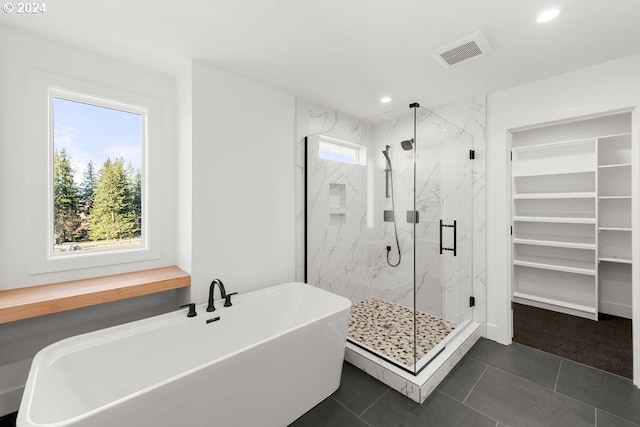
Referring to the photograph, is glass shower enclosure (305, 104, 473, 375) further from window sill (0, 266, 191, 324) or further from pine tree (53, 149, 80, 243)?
pine tree (53, 149, 80, 243)

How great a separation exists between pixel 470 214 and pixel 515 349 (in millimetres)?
1324

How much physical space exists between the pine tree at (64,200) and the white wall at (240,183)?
0.87 metres

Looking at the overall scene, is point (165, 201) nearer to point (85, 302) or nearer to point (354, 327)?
point (85, 302)

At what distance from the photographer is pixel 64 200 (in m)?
2.04

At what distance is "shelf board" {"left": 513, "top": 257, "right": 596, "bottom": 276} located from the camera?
3227 mm

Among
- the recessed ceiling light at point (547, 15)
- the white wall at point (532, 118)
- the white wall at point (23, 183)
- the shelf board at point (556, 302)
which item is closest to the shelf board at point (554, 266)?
the shelf board at point (556, 302)

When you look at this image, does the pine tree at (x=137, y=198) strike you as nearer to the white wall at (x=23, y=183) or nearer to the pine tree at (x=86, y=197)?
the pine tree at (x=86, y=197)

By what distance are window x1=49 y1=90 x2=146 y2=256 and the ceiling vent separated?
7.94ft

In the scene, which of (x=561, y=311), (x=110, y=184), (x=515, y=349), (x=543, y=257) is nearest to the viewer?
(x=110, y=184)

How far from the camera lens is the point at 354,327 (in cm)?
282

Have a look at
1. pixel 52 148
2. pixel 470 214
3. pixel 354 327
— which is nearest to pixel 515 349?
pixel 470 214

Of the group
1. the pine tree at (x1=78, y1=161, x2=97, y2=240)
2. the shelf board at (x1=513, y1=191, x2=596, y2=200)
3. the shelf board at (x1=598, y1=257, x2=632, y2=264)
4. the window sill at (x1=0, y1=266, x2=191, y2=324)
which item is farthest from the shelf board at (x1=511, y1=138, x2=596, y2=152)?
the pine tree at (x1=78, y1=161, x2=97, y2=240)

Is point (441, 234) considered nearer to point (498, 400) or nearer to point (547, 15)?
point (498, 400)

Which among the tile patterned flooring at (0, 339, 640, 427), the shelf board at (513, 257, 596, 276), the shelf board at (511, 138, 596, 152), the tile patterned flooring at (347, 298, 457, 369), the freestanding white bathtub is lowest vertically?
the tile patterned flooring at (0, 339, 640, 427)
